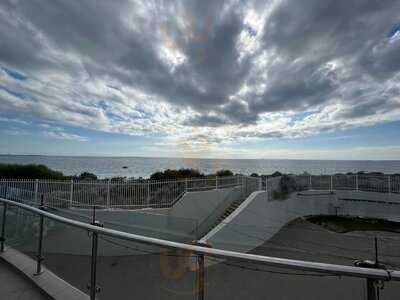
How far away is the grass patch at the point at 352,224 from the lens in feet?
43.7

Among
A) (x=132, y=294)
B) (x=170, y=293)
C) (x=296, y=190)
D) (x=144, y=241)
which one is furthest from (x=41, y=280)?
(x=296, y=190)

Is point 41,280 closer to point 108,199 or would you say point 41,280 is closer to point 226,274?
Answer: point 226,274

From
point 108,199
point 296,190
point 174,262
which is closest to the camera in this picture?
point 174,262

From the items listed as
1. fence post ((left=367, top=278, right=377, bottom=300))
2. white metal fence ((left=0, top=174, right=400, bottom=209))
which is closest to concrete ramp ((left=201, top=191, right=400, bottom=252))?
white metal fence ((left=0, top=174, right=400, bottom=209))

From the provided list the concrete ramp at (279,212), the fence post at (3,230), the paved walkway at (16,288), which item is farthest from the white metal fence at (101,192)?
the paved walkway at (16,288)

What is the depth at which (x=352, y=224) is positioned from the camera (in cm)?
1438

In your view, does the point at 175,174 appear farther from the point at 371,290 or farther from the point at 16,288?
the point at 371,290

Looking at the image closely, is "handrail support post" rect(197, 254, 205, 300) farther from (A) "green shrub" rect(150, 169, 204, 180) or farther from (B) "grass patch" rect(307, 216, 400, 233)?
(A) "green shrub" rect(150, 169, 204, 180)

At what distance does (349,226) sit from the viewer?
1395 cm

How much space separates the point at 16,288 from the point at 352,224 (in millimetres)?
16335

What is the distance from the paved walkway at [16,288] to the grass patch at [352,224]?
14.0 m

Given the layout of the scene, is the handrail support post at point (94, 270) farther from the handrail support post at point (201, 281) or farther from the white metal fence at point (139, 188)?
the white metal fence at point (139, 188)

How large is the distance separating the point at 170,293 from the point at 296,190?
48.0 ft

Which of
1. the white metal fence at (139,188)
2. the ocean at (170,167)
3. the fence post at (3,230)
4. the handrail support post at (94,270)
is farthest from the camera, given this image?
the ocean at (170,167)
